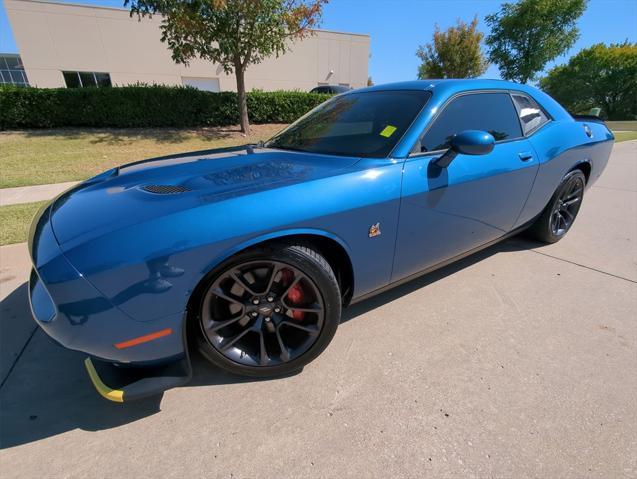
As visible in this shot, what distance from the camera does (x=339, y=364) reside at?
1.97m

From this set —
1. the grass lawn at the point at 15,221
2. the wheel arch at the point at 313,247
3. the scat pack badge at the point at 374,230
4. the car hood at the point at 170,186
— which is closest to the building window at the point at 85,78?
the grass lawn at the point at 15,221

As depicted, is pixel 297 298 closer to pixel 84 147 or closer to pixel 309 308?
pixel 309 308

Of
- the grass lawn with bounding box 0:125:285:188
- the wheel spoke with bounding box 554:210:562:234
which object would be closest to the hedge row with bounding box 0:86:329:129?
the grass lawn with bounding box 0:125:285:188

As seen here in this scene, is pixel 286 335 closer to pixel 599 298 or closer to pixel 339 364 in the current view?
pixel 339 364

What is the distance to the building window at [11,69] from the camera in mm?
26531

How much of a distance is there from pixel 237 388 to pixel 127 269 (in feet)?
2.87

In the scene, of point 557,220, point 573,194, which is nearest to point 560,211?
point 557,220

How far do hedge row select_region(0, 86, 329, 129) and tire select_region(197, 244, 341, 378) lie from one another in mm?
11727

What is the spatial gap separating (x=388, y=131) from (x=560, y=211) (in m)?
2.47

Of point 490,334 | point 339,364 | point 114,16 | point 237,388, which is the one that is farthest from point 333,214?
point 114,16

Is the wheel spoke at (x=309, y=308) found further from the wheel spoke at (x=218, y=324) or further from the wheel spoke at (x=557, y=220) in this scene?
the wheel spoke at (x=557, y=220)

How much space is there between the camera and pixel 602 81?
26.6 metres

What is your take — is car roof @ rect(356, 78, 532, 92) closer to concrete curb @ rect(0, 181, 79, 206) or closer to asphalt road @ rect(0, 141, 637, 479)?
asphalt road @ rect(0, 141, 637, 479)

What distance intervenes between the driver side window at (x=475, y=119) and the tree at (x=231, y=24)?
841cm
